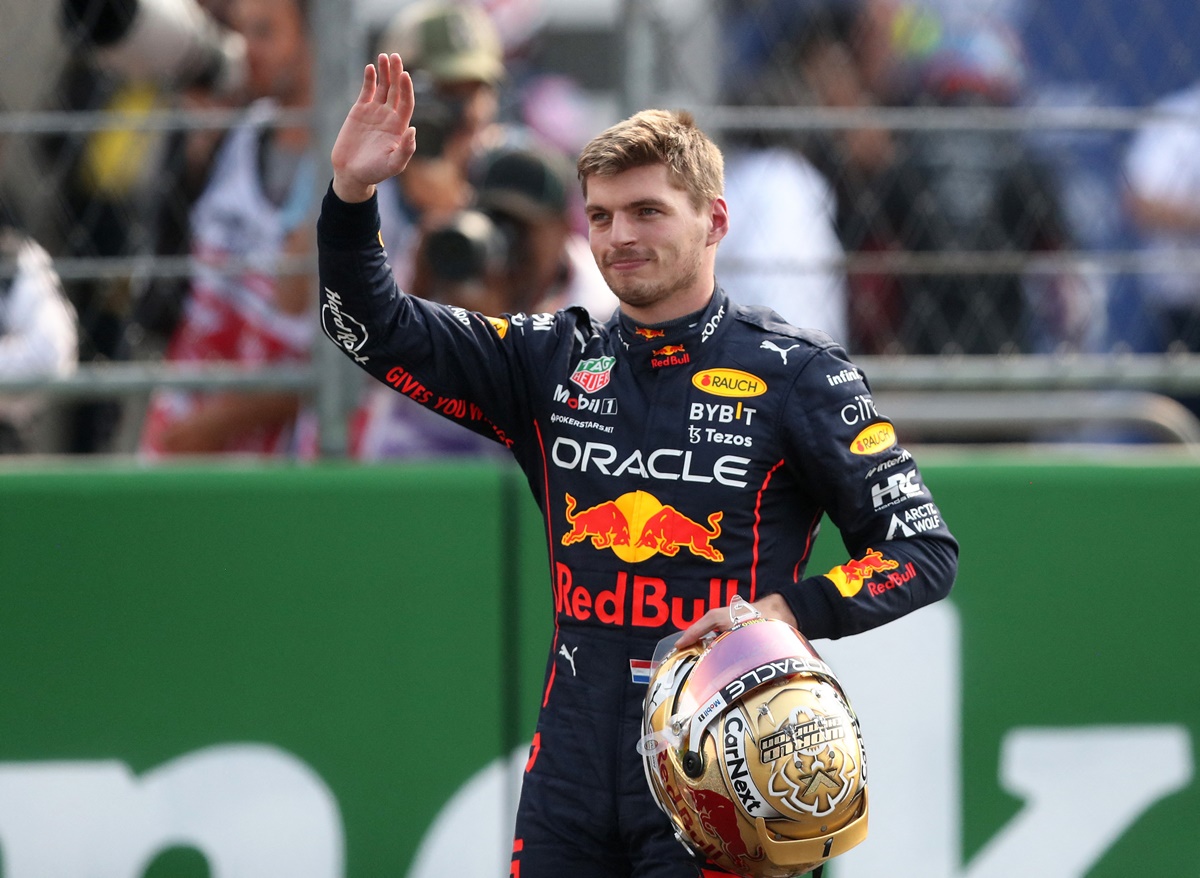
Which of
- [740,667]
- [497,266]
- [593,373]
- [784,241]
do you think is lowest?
[740,667]

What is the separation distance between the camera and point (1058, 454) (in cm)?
448

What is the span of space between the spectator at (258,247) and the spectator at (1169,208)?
8.20ft

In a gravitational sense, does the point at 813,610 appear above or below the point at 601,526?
below

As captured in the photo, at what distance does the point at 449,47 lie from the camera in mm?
4707

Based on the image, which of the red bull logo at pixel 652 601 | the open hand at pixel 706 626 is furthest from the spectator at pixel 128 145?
the open hand at pixel 706 626

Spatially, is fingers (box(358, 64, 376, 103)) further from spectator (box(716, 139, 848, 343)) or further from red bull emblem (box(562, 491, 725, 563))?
spectator (box(716, 139, 848, 343))

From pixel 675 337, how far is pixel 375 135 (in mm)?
674

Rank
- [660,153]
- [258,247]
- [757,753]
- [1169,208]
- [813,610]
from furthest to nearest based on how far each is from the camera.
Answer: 1. [1169,208]
2. [258,247]
3. [660,153]
4. [813,610]
5. [757,753]

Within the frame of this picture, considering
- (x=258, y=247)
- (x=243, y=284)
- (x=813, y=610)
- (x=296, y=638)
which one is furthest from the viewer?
(x=258, y=247)

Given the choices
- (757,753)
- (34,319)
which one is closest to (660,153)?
(757,753)

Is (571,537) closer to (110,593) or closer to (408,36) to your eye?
(110,593)

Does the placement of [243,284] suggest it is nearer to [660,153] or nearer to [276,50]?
[276,50]

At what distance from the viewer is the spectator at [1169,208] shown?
4.95 meters

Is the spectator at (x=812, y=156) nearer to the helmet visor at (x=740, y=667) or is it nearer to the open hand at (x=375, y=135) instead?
the open hand at (x=375, y=135)
